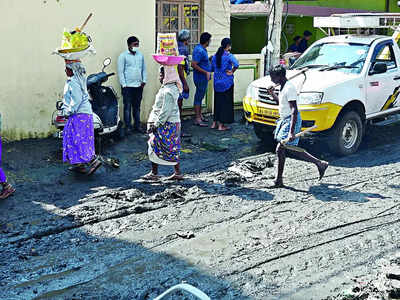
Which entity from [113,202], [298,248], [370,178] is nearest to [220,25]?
[370,178]

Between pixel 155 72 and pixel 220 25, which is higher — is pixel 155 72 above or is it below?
below

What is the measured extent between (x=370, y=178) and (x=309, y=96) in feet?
5.62

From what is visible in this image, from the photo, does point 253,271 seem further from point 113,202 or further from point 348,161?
point 348,161

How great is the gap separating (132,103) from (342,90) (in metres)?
4.03

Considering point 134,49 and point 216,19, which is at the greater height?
point 216,19

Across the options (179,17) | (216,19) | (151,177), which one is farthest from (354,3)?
(151,177)

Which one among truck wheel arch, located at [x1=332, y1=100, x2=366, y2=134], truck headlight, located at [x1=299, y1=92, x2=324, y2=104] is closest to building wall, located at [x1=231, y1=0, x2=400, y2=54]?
truck wheel arch, located at [x1=332, y1=100, x2=366, y2=134]

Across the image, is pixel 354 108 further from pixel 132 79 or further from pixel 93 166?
pixel 93 166

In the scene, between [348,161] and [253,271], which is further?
[348,161]

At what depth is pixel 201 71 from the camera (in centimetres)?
1185

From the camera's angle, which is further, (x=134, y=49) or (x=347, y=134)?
(x=134, y=49)

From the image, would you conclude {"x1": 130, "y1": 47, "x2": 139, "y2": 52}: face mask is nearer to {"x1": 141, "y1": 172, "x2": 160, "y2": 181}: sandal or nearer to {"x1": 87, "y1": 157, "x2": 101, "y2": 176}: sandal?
{"x1": 87, "y1": 157, "x2": 101, "y2": 176}: sandal

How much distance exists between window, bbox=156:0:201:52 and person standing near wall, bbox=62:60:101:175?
4.64 m

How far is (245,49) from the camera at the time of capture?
62.3 ft
